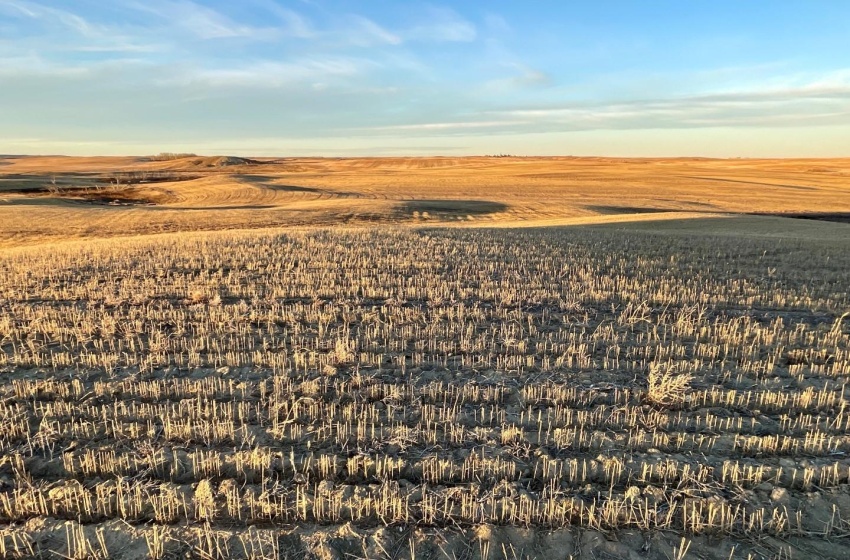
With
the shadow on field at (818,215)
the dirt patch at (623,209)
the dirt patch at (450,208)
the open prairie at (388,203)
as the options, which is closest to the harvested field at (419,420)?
the open prairie at (388,203)

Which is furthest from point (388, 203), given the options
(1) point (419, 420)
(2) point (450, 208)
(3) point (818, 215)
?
(1) point (419, 420)

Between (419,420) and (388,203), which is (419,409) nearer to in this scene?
(419,420)

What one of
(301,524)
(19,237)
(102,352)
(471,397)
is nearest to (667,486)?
(471,397)

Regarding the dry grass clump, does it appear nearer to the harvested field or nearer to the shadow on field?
the harvested field

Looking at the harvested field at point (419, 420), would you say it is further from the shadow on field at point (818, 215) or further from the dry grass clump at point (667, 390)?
the shadow on field at point (818, 215)

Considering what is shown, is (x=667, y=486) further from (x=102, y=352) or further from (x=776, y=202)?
(x=776, y=202)

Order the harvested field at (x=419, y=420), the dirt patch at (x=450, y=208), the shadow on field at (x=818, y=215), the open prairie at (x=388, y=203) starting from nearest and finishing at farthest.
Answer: the harvested field at (x=419, y=420) < the open prairie at (x=388, y=203) < the dirt patch at (x=450, y=208) < the shadow on field at (x=818, y=215)
